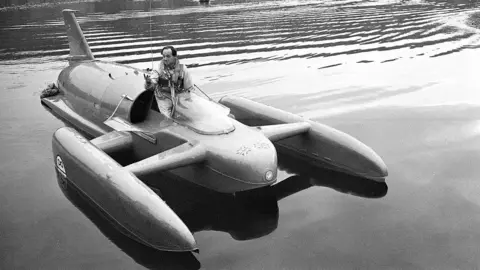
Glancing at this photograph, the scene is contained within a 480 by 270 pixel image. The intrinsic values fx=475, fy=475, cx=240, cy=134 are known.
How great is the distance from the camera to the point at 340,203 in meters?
9.15

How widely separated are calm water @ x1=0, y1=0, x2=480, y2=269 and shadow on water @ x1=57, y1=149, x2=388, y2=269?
0.11ft

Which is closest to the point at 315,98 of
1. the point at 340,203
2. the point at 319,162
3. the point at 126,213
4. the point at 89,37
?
the point at 319,162

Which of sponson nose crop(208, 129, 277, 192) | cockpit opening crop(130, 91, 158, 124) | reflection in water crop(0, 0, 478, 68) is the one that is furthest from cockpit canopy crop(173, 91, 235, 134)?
reflection in water crop(0, 0, 478, 68)

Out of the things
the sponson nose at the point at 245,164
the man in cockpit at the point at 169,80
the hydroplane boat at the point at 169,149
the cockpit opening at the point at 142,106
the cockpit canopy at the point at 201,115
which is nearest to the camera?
the hydroplane boat at the point at 169,149

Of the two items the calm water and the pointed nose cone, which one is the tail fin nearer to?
the calm water

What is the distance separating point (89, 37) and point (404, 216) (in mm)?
26351

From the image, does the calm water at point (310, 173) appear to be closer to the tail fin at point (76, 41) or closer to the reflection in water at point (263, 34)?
the reflection in water at point (263, 34)

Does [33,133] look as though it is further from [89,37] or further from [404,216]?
[89,37]

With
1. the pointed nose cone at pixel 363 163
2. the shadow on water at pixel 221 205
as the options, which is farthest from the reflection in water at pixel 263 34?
the shadow on water at pixel 221 205

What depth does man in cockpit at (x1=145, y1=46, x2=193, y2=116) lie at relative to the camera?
10227mm

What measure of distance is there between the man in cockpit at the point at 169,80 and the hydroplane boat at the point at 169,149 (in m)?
0.19

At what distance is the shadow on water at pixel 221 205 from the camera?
7460 mm

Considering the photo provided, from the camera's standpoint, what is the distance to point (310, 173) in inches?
412

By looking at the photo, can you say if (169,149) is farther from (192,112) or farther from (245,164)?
(245,164)
